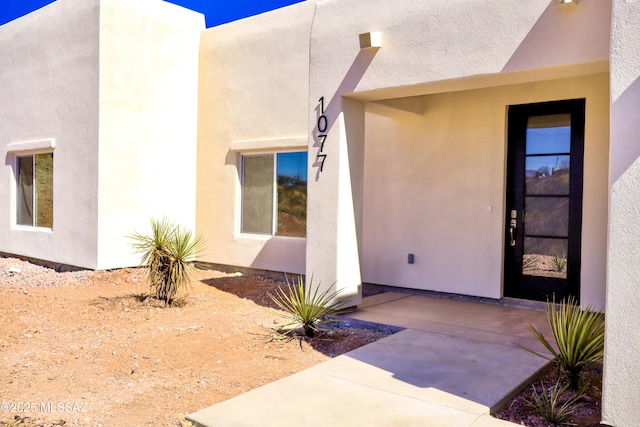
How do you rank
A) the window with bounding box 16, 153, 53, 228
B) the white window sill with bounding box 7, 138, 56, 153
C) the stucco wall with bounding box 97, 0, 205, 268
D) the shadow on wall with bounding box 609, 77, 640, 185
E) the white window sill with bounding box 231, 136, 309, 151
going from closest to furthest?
the shadow on wall with bounding box 609, 77, 640, 185, the white window sill with bounding box 231, 136, 309, 151, the stucco wall with bounding box 97, 0, 205, 268, the white window sill with bounding box 7, 138, 56, 153, the window with bounding box 16, 153, 53, 228

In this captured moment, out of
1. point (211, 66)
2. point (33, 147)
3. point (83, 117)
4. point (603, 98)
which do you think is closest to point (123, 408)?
point (603, 98)

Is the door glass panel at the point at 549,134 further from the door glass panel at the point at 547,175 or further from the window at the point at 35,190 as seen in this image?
the window at the point at 35,190

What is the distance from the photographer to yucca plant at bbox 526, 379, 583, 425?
4219 millimetres

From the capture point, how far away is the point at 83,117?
36.2 feet

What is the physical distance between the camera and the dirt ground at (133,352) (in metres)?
4.62

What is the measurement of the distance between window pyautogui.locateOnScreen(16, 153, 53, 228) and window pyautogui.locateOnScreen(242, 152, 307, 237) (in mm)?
4572

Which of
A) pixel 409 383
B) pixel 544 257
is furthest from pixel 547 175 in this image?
pixel 409 383

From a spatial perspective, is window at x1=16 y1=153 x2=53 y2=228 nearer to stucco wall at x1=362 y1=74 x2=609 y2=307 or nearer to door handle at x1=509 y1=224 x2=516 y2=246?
stucco wall at x1=362 y1=74 x2=609 y2=307

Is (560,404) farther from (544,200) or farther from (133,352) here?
(133,352)

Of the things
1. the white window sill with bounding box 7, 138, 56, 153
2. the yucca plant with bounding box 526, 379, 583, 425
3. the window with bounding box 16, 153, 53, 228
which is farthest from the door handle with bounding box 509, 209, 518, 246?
the window with bounding box 16, 153, 53, 228

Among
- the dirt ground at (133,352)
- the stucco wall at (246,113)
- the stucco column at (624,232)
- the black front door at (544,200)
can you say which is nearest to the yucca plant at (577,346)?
the stucco column at (624,232)

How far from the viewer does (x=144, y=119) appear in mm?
11352

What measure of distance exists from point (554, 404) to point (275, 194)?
7273 millimetres

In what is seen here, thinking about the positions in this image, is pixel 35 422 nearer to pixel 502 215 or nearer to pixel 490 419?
pixel 490 419
